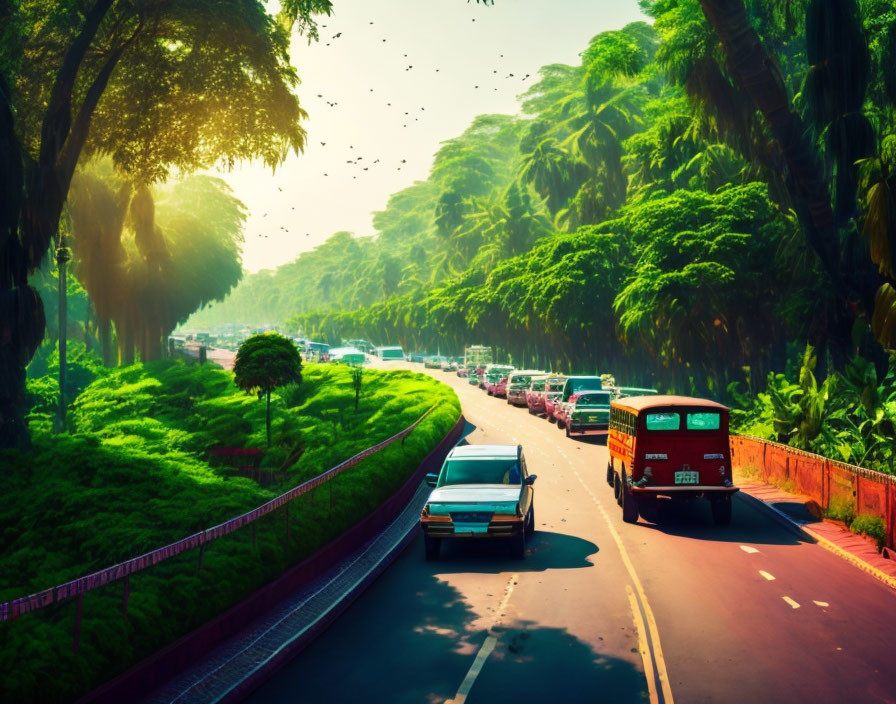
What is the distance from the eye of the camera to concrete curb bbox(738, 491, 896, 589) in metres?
14.8

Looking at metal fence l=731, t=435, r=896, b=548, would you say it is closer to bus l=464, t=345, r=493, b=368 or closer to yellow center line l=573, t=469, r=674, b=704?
yellow center line l=573, t=469, r=674, b=704

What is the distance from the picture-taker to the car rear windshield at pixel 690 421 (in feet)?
62.6

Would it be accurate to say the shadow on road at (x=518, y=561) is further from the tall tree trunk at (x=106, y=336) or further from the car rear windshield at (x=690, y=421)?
the tall tree trunk at (x=106, y=336)

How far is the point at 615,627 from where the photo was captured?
12.0 m

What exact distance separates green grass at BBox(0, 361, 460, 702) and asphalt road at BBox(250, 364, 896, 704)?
1.46 meters

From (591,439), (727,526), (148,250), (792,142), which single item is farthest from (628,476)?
(148,250)

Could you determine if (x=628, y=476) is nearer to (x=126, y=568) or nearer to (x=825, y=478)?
(x=825, y=478)

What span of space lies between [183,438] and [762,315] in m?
24.9

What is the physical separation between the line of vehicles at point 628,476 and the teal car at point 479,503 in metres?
0.02

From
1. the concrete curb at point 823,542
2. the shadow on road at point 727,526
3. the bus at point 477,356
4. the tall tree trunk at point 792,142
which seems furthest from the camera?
the bus at point 477,356

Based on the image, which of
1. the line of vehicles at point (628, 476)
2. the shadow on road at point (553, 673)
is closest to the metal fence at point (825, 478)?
the line of vehicles at point (628, 476)

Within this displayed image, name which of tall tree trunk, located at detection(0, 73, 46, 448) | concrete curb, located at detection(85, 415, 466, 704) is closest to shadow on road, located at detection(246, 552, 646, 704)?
concrete curb, located at detection(85, 415, 466, 704)

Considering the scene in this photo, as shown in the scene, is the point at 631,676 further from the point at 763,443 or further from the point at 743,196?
the point at 743,196

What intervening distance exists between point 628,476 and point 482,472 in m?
3.68
